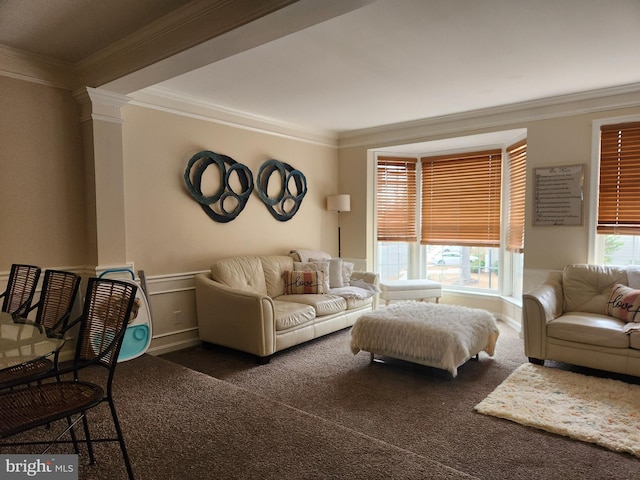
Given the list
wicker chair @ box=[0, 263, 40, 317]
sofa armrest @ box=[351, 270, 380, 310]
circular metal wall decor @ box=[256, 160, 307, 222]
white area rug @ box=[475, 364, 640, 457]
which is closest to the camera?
white area rug @ box=[475, 364, 640, 457]

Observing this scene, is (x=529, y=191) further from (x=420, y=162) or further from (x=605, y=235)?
(x=420, y=162)

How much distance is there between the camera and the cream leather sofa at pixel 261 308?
3.73 metres

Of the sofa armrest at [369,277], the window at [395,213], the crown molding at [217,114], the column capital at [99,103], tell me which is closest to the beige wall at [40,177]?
the column capital at [99,103]

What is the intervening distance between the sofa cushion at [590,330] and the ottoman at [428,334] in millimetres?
518

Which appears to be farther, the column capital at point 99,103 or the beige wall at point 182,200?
the beige wall at point 182,200

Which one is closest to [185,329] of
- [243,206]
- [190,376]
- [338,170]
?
[190,376]

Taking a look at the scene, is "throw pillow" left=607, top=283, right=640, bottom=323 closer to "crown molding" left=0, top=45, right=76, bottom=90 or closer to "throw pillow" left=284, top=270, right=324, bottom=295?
"throw pillow" left=284, top=270, right=324, bottom=295

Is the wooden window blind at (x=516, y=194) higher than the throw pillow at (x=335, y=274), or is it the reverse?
the wooden window blind at (x=516, y=194)

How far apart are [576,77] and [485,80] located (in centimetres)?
81

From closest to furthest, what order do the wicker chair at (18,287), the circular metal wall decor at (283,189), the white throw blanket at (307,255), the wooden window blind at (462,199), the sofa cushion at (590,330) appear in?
the wicker chair at (18,287), the sofa cushion at (590,330), the circular metal wall decor at (283,189), the white throw blanket at (307,255), the wooden window blind at (462,199)

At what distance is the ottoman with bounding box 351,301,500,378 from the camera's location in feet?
10.7

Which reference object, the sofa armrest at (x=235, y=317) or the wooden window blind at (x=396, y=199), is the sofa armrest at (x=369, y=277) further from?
the sofa armrest at (x=235, y=317)

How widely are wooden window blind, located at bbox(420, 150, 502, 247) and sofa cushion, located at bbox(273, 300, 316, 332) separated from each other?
2875 mm

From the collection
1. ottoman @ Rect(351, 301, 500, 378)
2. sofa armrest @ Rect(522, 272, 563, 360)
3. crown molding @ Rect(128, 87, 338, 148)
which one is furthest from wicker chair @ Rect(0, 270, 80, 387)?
sofa armrest @ Rect(522, 272, 563, 360)
